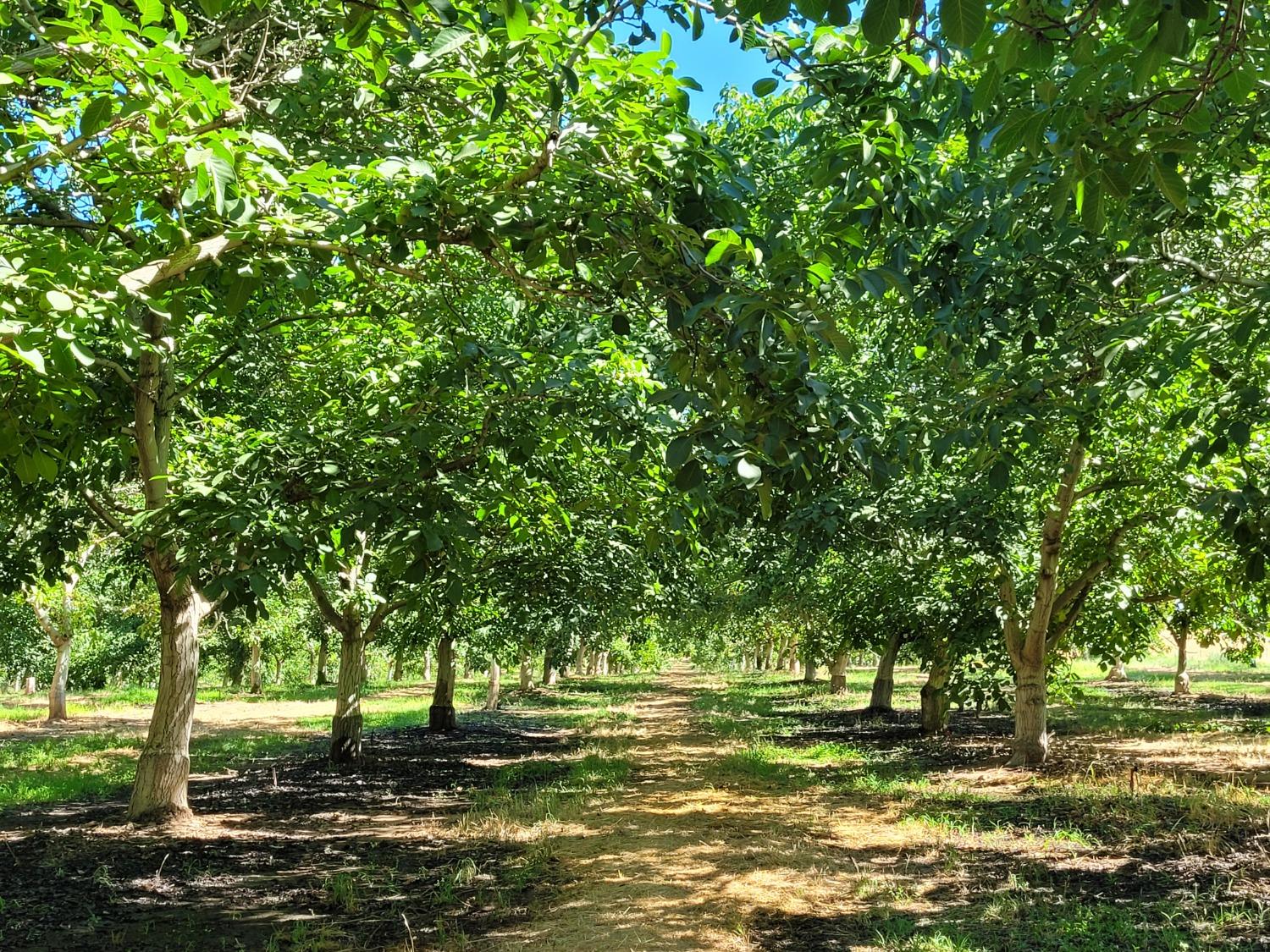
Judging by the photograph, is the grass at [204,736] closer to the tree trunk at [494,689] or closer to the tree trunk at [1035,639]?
the tree trunk at [494,689]

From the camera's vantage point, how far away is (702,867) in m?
8.05

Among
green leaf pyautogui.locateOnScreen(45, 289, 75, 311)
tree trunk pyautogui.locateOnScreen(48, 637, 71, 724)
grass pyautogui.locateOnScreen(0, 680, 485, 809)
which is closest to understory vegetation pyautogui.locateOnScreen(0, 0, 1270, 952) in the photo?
green leaf pyautogui.locateOnScreen(45, 289, 75, 311)

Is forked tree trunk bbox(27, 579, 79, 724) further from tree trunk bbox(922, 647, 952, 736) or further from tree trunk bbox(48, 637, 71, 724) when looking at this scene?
tree trunk bbox(922, 647, 952, 736)

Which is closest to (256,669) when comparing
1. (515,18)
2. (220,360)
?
(220,360)

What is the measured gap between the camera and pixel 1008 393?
553 centimetres

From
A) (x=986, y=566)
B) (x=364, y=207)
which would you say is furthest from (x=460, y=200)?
(x=986, y=566)

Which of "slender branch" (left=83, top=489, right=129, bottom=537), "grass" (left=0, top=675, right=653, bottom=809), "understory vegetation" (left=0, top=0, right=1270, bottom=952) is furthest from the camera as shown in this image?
"grass" (left=0, top=675, right=653, bottom=809)

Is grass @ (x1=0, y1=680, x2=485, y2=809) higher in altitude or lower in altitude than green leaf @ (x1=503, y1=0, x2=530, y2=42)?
lower

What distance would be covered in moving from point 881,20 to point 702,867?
7564 mm

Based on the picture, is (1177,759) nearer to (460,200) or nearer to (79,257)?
(460,200)

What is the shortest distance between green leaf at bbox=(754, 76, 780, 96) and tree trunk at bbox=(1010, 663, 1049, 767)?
10884 mm

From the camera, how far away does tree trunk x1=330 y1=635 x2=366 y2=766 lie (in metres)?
14.5

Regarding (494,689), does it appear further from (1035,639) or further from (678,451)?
(678,451)

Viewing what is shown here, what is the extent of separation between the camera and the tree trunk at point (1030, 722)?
12776mm
